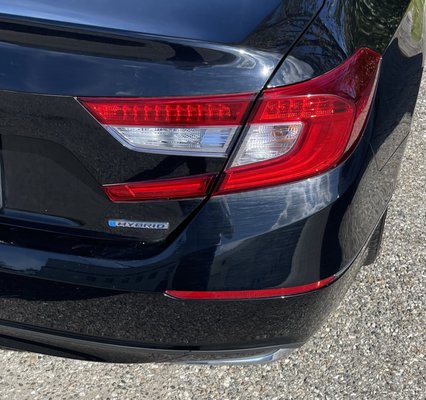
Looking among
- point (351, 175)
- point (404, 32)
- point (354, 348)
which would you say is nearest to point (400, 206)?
point (354, 348)

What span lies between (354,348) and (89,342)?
3.73 ft

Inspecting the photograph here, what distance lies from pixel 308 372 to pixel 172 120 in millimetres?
1275

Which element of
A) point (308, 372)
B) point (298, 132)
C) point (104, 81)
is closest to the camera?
point (104, 81)

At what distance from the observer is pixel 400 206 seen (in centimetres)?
345

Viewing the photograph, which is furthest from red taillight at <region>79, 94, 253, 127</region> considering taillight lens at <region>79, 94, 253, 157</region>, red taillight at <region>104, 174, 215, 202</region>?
red taillight at <region>104, 174, 215, 202</region>

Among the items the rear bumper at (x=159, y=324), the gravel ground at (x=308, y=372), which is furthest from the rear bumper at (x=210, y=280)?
the gravel ground at (x=308, y=372)

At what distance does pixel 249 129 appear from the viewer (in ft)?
5.77

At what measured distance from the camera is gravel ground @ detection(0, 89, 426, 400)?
2.52 metres

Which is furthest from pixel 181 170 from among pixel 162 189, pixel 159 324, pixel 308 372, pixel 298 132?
pixel 308 372

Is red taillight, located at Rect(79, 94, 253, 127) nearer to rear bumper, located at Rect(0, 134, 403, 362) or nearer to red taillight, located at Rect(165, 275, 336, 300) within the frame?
rear bumper, located at Rect(0, 134, 403, 362)

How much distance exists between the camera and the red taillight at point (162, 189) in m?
1.80

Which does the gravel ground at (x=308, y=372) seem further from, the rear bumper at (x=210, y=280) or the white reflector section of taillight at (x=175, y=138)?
the white reflector section of taillight at (x=175, y=138)

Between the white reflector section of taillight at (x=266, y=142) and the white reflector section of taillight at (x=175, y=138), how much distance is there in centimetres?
5

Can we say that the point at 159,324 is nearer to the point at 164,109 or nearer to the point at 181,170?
the point at 181,170
